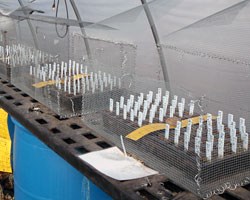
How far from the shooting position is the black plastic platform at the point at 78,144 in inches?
36.3

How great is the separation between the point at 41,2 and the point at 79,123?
204 cm

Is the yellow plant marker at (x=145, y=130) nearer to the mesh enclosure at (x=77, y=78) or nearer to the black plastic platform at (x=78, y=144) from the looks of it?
the black plastic platform at (x=78, y=144)

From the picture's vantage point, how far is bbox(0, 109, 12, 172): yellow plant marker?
1.91m

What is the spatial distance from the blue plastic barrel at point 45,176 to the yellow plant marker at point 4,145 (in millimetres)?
503

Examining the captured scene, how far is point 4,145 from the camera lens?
1.91 metres

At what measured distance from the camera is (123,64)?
172 centimetres

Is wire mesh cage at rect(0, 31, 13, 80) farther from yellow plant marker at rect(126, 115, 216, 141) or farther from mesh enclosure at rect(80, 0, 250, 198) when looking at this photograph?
yellow plant marker at rect(126, 115, 216, 141)

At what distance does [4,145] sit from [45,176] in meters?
0.70

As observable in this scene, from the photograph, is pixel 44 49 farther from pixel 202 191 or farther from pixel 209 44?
pixel 202 191

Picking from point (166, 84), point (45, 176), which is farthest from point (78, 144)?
point (166, 84)

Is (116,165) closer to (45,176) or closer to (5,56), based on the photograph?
(45,176)

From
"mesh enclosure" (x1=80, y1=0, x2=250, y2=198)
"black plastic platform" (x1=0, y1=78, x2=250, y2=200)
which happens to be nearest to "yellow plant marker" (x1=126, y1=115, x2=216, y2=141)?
"mesh enclosure" (x1=80, y1=0, x2=250, y2=198)

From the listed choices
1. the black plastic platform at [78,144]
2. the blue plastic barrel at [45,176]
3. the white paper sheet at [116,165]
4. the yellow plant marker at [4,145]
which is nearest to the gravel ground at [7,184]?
the yellow plant marker at [4,145]

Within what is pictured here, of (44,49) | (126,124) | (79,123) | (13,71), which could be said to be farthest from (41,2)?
(126,124)
